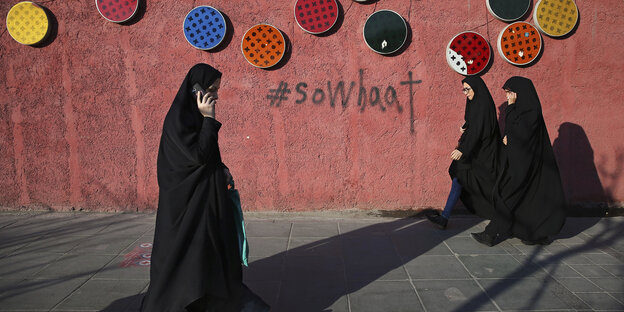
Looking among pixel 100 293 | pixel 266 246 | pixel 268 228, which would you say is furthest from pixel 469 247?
pixel 100 293

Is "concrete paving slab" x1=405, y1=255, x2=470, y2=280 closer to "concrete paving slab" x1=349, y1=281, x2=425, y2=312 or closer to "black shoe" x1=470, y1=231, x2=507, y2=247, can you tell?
"concrete paving slab" x1=349, y1=281, x2=425, y2=312

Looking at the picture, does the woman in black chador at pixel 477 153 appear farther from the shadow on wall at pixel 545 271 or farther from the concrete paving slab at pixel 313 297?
the concrete paving slab at pixel 313 297

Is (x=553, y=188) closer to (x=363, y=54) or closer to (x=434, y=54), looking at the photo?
(x=434, y=54)

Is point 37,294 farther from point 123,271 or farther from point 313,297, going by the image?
point 313,297

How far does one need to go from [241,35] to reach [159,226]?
3.34 metres

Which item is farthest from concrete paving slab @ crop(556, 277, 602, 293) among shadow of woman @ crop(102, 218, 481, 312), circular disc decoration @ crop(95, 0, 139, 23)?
circular disc decoration @ crop(95, 0, 139, 23)

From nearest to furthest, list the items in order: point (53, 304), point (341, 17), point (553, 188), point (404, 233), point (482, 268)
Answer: point (53, 304)
point (482, 268)
point (553, 188)
point (404, 233)
point (341, 17)

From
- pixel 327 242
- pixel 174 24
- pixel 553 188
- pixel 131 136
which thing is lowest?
pixel 327 242

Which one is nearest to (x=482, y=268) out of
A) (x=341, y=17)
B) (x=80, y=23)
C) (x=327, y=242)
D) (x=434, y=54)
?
(x=327, y=242)

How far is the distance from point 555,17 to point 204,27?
14.1 ft

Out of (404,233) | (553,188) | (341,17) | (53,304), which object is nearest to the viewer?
(53,304)

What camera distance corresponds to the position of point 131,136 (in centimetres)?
568

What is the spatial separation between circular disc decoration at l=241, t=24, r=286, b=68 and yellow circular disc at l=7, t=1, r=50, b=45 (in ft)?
8.18

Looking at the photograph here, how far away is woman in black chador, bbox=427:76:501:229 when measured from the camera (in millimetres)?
4668
